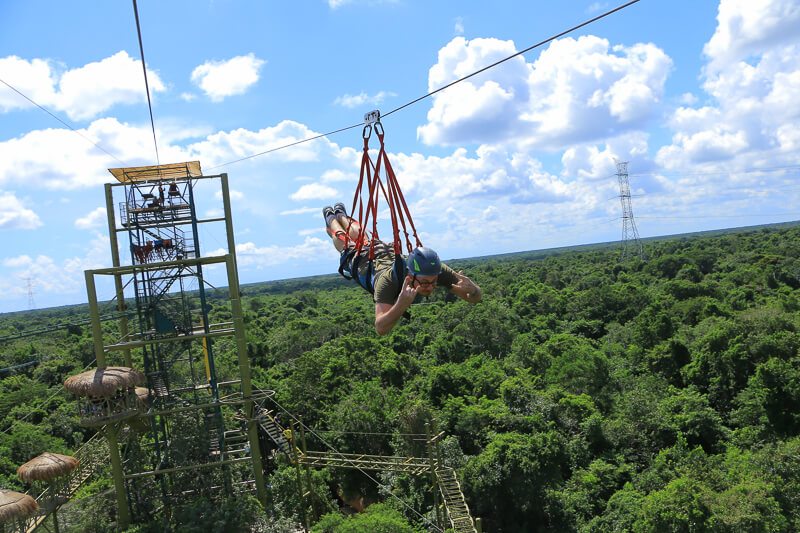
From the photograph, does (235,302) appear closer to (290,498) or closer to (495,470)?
(290,498)

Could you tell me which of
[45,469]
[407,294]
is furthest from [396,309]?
[45,469]

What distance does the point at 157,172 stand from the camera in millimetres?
14117

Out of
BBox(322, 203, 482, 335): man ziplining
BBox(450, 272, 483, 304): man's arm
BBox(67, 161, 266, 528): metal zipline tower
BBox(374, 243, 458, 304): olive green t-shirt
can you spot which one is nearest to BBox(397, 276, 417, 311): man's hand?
BBox(322, 203, 482, 335): man ziplining

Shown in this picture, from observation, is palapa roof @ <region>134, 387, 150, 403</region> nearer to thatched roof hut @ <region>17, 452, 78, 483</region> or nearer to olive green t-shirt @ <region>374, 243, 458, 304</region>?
thatched roof hut @ <region>17, 452, 78, 483</region>

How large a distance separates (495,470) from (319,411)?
7.81 m

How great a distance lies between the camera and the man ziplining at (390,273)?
5.33 m

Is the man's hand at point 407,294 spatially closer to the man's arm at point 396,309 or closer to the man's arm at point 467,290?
the man's arm at point 396,309

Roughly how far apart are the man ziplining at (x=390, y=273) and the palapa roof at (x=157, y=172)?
22.6 ft

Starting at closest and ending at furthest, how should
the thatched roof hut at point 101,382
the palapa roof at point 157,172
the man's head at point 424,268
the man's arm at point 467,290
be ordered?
the man's head at point 424,268 → the man's arm at point 467,290 → the thatched roof hut at point 101,382 → the palapa roof at point 157,172

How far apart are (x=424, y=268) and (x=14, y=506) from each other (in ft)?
34.1

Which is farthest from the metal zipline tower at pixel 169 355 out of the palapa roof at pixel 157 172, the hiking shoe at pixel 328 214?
the hiking shoe at pixel 328 214

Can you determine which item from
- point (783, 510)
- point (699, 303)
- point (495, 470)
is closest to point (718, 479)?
point (783, 510)

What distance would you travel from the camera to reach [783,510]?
1215 centimetres

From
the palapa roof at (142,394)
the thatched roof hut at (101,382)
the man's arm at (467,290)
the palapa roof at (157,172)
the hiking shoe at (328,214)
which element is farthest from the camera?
the palapa roof at (157,172)
